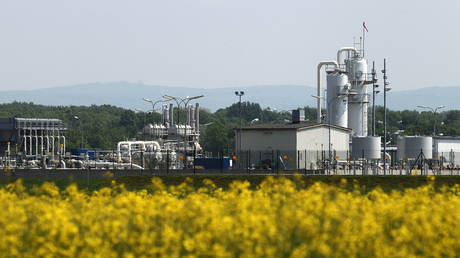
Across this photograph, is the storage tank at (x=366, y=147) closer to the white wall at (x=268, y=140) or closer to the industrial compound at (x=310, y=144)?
the industrial compound at (x=310, y=144)

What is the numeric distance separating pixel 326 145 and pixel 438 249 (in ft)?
224

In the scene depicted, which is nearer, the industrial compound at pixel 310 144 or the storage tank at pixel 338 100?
the industrial compound at pixel 310 144

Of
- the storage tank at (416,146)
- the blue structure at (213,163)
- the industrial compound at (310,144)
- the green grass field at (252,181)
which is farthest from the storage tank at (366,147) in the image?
the green grass field at (252,181)

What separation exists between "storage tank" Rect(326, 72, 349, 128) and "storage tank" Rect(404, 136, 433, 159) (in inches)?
369

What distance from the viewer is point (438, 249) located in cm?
1537

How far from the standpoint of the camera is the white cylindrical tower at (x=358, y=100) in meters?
94.9

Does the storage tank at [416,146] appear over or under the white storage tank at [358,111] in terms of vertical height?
under

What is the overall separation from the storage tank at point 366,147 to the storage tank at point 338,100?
7.59 metres

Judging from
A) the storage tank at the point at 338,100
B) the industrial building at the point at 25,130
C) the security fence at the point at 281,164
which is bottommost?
the security fence at the point at 281,164

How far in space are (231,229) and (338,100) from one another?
77274 mm

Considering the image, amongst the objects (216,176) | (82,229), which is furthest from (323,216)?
(216,176)

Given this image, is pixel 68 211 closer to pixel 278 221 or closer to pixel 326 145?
pixel 278 221

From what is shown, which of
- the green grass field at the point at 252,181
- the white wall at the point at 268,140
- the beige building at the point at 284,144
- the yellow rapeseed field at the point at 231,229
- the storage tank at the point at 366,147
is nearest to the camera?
the yellow rapeseed field at the point at 231,229

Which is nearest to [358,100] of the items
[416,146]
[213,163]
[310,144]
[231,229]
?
[416,146]
